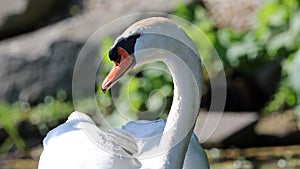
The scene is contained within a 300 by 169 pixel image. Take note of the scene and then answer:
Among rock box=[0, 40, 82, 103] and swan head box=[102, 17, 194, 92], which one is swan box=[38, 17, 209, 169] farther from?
rock box=[0, 40, 82, 103]

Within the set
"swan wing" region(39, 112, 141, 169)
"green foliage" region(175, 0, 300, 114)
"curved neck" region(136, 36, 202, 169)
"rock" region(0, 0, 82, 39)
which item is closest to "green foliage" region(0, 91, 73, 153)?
"rock" region(0, 0, 82, 39)

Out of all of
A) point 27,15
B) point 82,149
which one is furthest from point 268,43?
point 82,149

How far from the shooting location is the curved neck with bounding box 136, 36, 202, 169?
4148 mm

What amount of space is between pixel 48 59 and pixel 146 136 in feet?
11.6

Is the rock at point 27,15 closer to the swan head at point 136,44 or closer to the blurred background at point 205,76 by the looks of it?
the blurred background at point 205,76

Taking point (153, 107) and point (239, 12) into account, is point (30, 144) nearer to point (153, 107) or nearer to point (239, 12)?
point (153, 107)

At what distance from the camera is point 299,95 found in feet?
24.3

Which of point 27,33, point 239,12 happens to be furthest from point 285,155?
point 27,33

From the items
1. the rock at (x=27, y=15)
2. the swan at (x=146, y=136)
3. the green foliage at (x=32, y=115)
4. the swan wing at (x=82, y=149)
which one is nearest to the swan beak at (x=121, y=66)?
the swan at (x=146, y=136)

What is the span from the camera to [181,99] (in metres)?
4.25

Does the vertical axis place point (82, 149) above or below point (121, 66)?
below

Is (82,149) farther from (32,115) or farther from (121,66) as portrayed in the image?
(32,115)

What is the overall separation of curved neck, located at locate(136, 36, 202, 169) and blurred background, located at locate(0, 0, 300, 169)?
2.76m

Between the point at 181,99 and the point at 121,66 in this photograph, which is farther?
the point at 181,99
